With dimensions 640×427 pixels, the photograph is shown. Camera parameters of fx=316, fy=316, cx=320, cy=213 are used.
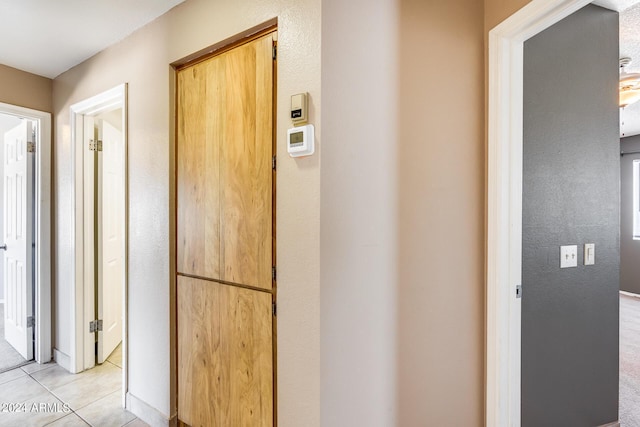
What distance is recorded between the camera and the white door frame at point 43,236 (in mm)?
2658

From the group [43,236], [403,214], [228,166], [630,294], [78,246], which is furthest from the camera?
[630,294]

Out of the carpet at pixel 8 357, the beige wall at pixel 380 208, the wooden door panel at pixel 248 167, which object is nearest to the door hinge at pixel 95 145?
the beige wall at pixel 380 208

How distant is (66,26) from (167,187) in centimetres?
122

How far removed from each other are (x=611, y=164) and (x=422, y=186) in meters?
1.25

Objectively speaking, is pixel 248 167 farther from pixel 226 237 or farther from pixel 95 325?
pixel 95 325

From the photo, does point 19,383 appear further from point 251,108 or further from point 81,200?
point 251,108

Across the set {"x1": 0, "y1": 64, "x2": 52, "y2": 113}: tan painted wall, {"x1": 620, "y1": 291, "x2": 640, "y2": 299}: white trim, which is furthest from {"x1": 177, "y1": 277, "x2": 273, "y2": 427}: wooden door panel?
{"x1": 620, "y1": 291, "x2": 640, "y2": 299}: white trim

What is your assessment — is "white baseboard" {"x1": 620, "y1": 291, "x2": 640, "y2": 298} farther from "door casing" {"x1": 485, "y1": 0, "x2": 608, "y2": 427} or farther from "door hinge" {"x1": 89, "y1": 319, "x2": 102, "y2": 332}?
"door hinge" {"x1": 89, "y1": 319, "x2": 102, "y2": 332}

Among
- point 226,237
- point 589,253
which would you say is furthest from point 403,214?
point 589,253

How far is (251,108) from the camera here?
1.45 meters

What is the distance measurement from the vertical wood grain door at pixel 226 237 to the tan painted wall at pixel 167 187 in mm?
91

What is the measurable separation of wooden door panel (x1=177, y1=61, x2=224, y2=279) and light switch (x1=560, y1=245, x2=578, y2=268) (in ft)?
5.89

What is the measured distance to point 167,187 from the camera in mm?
1815

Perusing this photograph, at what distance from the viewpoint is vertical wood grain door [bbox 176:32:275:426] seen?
1.41m
